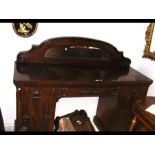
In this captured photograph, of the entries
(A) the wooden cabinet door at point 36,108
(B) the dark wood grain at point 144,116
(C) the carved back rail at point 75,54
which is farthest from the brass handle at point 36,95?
(B) the dark wood grain at point 144,116

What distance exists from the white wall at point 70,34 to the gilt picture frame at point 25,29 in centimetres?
4

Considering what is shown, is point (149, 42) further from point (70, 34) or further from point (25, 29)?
point (25, 29)

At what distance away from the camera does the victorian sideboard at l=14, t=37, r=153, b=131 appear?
2088 millimetres

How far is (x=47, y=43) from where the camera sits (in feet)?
Result: 7.70

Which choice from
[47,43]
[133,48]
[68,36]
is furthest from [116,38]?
[47,43]

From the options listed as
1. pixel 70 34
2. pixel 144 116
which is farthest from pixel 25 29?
pixel 144 116

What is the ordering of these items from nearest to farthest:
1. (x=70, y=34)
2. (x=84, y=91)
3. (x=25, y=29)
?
(x=84, y=91) → (x=25, y=29) → (x=70, y=34)

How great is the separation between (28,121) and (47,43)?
2.71 feet

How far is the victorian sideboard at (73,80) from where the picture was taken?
2088 millimetres

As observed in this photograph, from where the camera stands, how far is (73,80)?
6.90 ft

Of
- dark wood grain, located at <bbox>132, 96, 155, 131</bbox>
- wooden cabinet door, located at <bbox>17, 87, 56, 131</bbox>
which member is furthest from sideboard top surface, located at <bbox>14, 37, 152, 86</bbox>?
dark wood grain, located at <bbox>132, 96, 155, 131</bbox>

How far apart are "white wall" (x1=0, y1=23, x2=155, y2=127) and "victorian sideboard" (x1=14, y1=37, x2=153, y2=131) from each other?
13cm

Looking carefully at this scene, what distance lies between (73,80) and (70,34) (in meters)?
0.65

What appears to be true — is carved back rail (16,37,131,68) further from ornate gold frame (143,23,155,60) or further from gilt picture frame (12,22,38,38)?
ornate gold frame (143,23,155,60)
